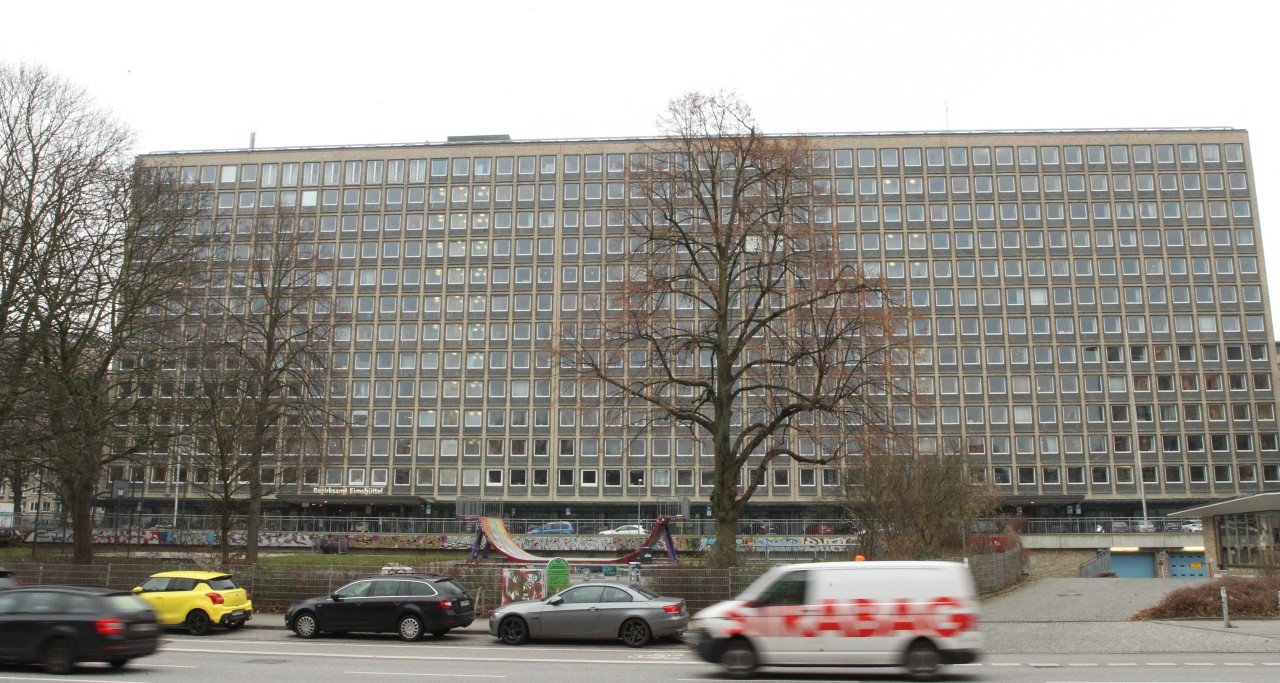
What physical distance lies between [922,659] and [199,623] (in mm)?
16567

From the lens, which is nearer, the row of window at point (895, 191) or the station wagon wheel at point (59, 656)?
the station wagon wheel at point (59, 656)

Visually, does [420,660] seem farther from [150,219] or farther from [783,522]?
[783,522]

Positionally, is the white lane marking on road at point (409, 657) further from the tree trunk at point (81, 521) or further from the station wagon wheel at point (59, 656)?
the tree trunk at point (81, 521)

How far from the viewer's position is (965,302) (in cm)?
8031

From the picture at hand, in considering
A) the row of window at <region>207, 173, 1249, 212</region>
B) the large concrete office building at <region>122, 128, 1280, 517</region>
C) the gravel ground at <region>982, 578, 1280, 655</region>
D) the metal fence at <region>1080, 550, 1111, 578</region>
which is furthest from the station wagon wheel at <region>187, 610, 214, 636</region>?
the row of window at <region>207, 173, 1249, 212</region>

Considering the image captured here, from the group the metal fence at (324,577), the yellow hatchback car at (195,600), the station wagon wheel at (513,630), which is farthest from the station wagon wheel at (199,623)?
the station wagon wheel at (513,630)

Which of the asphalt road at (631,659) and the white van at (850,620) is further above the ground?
the white van at (850,620)

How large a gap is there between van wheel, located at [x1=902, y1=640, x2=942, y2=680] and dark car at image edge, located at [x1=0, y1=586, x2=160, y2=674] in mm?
11749

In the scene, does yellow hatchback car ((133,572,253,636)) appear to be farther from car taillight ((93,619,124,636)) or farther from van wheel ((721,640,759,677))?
van wheel ((721,640,759,677))

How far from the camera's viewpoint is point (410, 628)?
69.7ft

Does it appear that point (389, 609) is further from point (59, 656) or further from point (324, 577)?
point (59, 656)

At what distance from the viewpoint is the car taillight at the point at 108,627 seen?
15070mm

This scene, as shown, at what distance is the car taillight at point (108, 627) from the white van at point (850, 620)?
891cm

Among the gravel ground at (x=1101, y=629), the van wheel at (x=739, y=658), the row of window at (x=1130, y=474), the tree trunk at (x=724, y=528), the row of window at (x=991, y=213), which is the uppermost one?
the row of window at (x=991, y=213)
